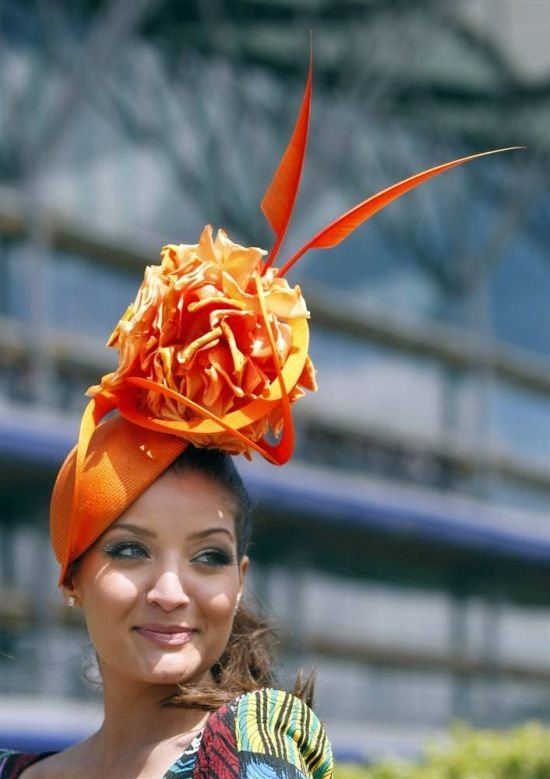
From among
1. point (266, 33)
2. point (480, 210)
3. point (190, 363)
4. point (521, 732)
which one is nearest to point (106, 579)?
point (190, 363)

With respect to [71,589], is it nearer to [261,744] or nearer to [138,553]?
[138,553]

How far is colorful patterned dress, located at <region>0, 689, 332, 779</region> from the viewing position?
2592mm

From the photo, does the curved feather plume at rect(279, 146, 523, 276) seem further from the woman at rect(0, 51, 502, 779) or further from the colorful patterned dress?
the colorful patterned dress

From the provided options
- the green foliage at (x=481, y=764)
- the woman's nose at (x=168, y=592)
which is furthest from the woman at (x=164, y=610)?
the green foliage at (x=481, y=764)

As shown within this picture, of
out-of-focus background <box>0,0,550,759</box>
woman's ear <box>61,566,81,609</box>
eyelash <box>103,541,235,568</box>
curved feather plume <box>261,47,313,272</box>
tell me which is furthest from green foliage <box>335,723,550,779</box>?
out-of-focus background <box>0,0,550,759</box>

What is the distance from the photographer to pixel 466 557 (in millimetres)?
30766

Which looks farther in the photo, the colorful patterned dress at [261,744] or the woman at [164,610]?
the woman at [164,610]

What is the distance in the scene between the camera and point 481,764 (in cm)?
902

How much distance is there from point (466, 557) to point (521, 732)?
2105 cm

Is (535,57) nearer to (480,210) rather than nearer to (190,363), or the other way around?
(480,210)

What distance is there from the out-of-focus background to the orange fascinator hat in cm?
1610

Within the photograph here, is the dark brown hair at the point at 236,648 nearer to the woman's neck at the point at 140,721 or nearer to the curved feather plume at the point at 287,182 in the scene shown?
the woman's neck at the point at 140,721

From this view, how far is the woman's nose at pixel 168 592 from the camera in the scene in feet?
9.47

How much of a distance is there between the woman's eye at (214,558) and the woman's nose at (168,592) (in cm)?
6
